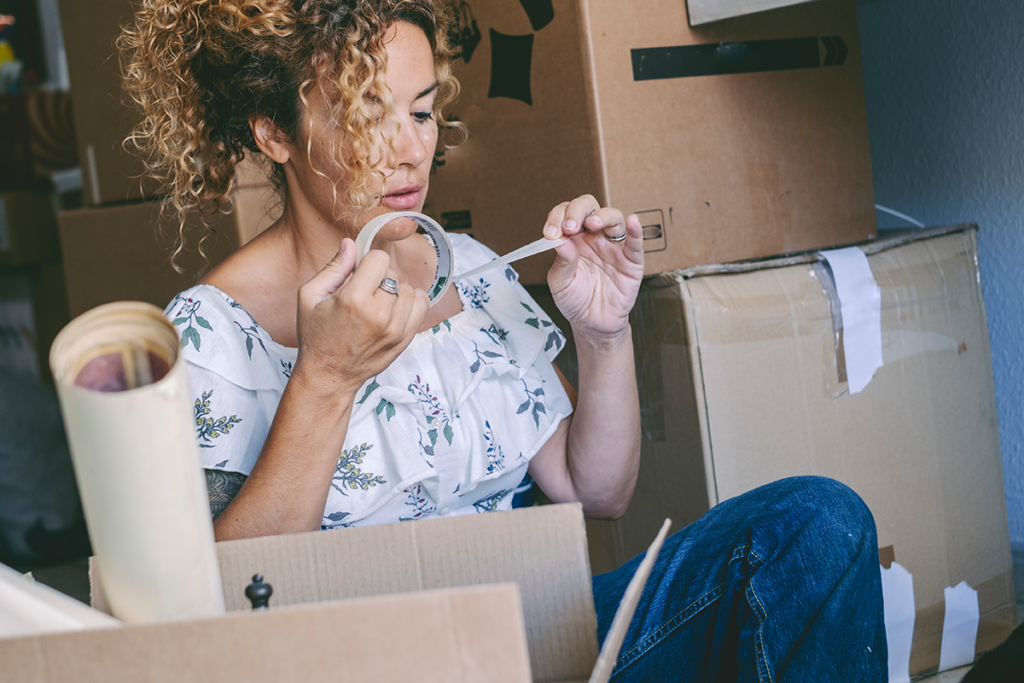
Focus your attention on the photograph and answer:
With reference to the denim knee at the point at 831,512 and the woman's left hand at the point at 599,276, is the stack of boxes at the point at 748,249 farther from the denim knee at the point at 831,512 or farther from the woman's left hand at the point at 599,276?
the denim knee at the point at 831,512

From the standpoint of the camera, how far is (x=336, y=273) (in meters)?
0.70

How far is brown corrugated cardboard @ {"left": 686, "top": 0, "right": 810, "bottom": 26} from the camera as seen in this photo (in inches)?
37.0

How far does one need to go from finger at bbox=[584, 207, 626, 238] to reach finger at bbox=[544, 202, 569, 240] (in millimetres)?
25

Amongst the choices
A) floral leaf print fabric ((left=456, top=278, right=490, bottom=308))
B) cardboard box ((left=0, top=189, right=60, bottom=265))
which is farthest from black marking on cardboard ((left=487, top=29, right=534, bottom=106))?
cardboard box ((left=0, top=189, right=60, bottom=265))

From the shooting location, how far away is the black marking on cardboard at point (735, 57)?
1.00 metres

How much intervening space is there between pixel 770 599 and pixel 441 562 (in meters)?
0.31

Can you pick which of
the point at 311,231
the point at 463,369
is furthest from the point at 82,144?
the point at 463,369

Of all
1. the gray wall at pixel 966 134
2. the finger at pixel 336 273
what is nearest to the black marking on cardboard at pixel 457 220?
the finger at pixel 336 273

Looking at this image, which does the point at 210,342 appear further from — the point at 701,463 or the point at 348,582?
the point at 701,463

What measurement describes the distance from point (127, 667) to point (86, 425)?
4.1 inches

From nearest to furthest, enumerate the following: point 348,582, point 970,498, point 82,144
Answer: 1. point 348,582
2. point 970,498
3. point 82,144

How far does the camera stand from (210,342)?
826 millimetres

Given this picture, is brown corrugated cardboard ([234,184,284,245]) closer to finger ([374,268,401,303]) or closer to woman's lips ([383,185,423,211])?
→ woman's lips ([383,185,423,211])

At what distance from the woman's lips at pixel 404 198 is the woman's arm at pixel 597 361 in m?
0.17
